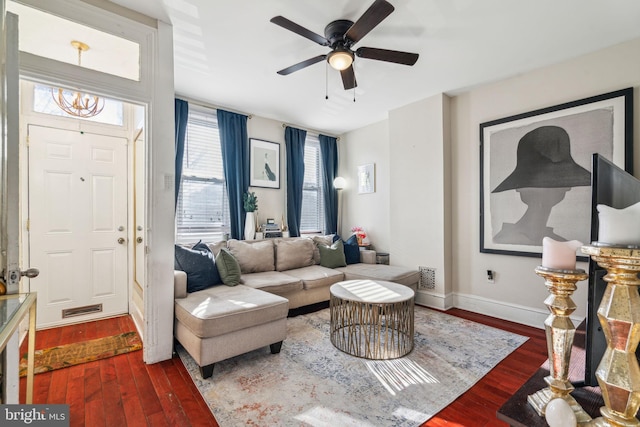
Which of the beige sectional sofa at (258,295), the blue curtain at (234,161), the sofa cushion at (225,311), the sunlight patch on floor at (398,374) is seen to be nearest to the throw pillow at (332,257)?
the beige sectional sofa at (258,295)

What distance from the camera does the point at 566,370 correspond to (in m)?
0.71

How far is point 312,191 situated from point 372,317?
3.04 m

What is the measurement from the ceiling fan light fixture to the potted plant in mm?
2311

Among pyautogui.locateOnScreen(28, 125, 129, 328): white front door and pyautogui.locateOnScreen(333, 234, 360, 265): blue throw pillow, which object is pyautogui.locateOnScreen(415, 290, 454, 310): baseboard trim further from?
pyautogui.locateOnScreen(28, 125, 129, 328): white front door

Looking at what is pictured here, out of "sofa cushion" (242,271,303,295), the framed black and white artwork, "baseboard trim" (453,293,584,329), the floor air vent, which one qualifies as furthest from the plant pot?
the framed black and white artwork

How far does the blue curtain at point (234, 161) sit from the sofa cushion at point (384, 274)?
1.58m

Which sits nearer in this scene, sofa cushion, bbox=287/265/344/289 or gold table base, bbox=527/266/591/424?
gold table base, bbox=527/266/591/424

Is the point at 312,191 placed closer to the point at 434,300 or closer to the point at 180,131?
the point at 180,131

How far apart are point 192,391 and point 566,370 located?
212cm

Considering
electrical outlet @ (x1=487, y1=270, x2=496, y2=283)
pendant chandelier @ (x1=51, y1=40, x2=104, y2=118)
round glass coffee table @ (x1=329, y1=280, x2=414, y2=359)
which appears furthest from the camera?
electrical outlet @ (x1=487, y1=270, x2=496, y2=283)

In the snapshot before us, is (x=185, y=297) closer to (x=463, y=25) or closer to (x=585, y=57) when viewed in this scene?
(x=463, y=25)

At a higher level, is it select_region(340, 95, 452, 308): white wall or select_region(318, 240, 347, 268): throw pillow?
select_region(340, 95, 452, 308): white wall

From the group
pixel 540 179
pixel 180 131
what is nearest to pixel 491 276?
pixel 540 179

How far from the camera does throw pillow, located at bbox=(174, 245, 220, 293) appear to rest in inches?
111
